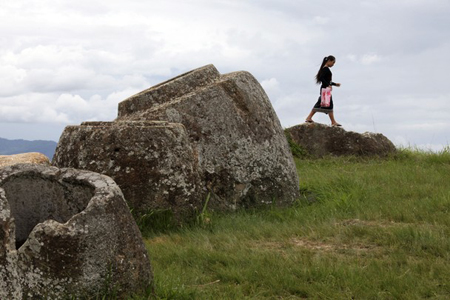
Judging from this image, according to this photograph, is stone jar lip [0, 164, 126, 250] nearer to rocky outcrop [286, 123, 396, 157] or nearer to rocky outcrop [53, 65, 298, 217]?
rocky outcrop [53, 65, 298, 217]

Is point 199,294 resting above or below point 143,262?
below

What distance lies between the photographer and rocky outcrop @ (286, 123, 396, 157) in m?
15.6

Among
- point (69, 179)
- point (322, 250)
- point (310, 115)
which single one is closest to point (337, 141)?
point (310, 115)

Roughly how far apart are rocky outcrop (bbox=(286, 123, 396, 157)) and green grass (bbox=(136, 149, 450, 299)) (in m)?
5.72

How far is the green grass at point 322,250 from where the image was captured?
533 centimetres

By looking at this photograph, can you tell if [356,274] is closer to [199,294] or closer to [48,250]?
[199,294]

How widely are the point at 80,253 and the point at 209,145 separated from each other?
14.7 ft

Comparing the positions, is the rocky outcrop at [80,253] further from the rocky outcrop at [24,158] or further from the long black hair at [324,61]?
the long black hair at [324,61]

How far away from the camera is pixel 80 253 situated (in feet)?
13.8

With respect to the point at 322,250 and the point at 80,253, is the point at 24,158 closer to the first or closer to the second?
the point at 322,250

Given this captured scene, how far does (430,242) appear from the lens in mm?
6512

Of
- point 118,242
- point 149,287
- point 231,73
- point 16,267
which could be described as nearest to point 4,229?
point 16,267

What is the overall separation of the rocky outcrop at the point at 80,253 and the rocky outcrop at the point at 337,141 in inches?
458

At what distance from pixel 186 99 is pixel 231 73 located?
133cm
